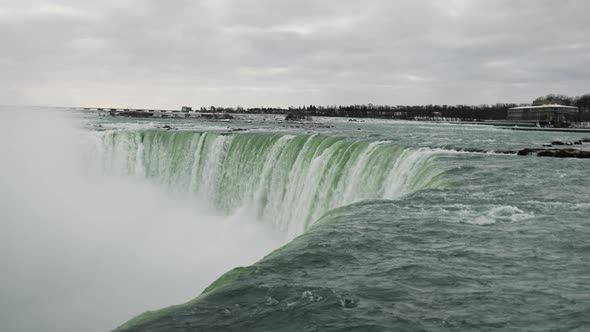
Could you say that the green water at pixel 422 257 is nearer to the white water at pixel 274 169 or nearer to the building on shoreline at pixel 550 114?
the white water at pixel 274 169

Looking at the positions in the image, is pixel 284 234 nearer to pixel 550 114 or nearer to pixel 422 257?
pixel 422 257

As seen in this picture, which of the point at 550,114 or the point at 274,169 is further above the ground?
the point at 550,114

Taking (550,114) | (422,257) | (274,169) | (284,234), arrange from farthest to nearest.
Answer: (550,114) → (274,169) → (284,234) → (422,257)

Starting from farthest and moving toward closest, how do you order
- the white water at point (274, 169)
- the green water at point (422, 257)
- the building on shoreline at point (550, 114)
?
the building on shoreline at point (550, 114), the white water at point (274, 169), the green water at point (422, 257)

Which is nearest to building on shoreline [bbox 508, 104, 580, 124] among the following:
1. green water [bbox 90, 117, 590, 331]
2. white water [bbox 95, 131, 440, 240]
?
white water [bbox 95, 131, 440, 240]

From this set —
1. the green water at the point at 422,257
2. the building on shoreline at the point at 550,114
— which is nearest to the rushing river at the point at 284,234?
the green water at the point at 422,257

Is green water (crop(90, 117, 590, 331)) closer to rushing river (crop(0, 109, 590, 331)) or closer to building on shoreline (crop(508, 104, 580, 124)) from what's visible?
rushing river (crop(0, 109, 590, 331))

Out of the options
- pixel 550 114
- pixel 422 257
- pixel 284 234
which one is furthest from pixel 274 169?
pixel 550 114

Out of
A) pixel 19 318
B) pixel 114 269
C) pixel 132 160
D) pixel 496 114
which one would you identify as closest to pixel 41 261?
pixel 114 269
